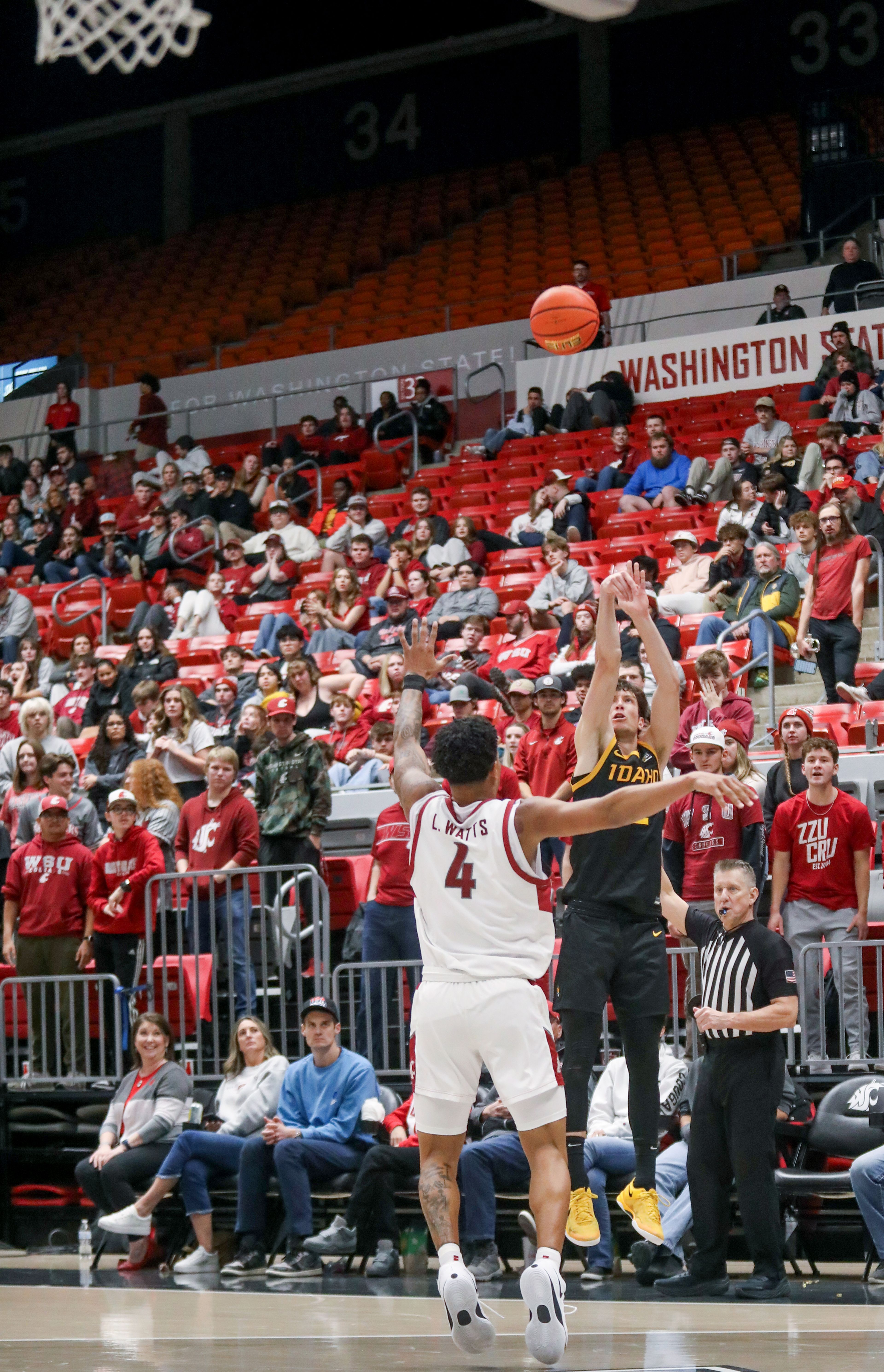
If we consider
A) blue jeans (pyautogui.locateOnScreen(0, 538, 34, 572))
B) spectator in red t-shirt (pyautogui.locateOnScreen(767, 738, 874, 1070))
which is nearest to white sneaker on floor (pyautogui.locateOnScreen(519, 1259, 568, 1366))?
spectator in red t-shirt (pyautogui.locateOnScreen(767, 738, 874, 1070))

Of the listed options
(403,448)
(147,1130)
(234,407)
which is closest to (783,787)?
(147,1130)

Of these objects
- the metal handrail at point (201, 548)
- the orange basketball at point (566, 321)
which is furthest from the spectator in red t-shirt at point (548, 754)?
the metal handrail at point (201, 548)

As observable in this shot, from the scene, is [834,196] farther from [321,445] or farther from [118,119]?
[118,119]

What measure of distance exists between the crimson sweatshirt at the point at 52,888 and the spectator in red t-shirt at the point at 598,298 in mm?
10716

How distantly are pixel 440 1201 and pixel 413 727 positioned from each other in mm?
1614

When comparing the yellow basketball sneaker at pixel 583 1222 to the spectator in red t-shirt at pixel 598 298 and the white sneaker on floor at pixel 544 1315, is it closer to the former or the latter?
the white sneaker on floor at pixel 544 1315

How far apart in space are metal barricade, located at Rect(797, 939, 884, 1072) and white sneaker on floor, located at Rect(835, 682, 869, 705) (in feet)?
8.37

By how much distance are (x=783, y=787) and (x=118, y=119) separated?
83.3ft

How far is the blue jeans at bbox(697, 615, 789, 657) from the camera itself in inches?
505

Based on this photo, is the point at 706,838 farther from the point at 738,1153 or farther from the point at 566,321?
the point at 566,321

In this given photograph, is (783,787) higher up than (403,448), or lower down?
lower down

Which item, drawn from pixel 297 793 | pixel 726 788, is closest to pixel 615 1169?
pixel 297 793

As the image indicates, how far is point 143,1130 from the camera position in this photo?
392 inches

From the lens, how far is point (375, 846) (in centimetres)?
1014
